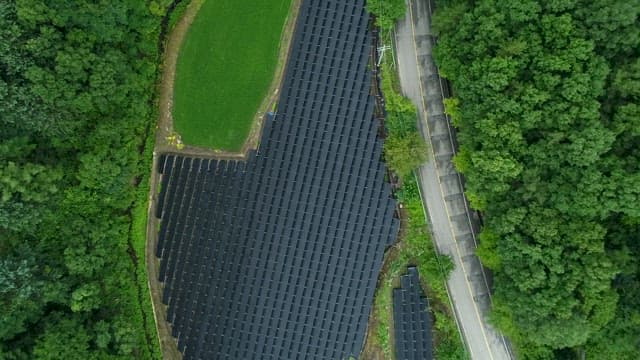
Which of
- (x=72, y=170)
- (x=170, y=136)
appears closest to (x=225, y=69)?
(x=170, y=136)

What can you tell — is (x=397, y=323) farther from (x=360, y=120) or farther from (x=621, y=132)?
(x=621, y=132)

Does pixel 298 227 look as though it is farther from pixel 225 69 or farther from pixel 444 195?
pixel 225 69

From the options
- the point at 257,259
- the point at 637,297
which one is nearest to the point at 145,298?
the point at 257,259

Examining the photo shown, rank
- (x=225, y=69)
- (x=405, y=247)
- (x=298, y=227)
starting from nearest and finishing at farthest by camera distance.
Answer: (x=405, y=247)
(x=298, y=227)
(x=225, y=69)

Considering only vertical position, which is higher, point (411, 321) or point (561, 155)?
point (561, 155)

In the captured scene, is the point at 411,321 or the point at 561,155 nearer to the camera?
the point at 561,155

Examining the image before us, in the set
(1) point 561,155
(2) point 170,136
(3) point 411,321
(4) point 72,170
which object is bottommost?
(3) point 411,321
